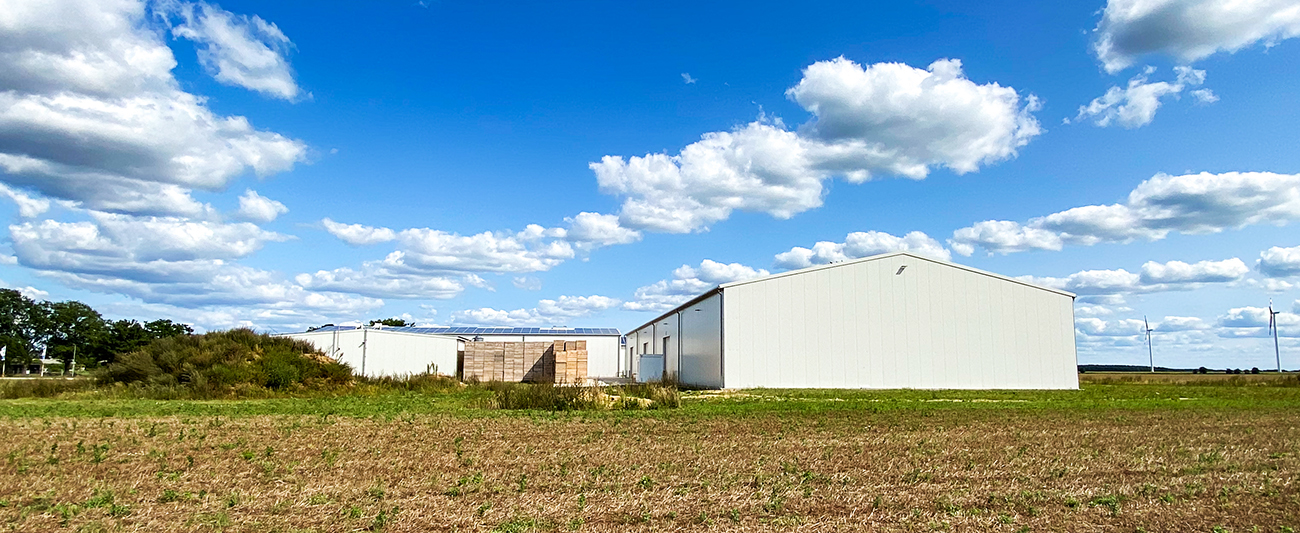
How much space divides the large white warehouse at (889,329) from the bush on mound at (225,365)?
12.5 meters

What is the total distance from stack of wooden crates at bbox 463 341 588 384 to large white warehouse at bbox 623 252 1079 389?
6771mm

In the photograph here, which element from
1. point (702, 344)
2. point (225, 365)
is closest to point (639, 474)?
point (225, 365)

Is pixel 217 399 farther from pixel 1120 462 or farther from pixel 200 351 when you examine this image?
pixel 1120 462

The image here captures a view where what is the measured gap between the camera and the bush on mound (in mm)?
21328

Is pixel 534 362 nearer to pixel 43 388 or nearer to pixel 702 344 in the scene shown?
pixel 702 344

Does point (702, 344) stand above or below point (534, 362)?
above

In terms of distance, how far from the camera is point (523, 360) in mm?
36562

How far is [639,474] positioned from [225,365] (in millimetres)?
17830

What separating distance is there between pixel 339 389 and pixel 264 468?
1561 cm

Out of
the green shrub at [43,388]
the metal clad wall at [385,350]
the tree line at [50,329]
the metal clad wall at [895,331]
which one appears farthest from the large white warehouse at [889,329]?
the tree line at [50,329]

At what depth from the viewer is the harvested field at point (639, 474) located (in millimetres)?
6277

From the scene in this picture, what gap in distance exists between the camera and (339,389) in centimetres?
2302

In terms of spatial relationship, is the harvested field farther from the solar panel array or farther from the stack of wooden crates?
the solar panel array

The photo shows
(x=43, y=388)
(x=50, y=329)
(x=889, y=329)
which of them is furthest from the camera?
(x=50, y=329)
